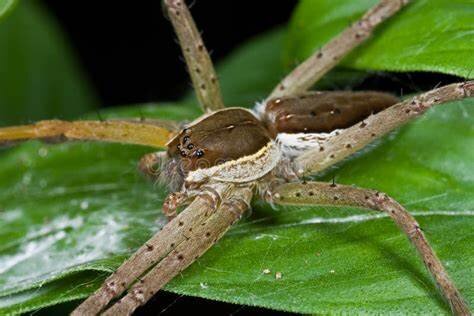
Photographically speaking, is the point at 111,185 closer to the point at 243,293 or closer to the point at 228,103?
the point at 228,103

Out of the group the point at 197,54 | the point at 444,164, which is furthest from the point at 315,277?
the point at 197,54

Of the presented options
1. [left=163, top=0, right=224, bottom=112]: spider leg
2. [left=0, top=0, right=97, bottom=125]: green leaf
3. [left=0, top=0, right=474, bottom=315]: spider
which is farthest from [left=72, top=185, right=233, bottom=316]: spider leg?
[left=0, top=0, right=97, bottom=125]: green leaf

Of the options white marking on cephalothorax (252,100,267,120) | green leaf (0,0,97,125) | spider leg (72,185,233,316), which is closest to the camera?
spider leg (72,185,233,316)

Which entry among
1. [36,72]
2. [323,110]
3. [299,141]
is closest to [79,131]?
[299,141]

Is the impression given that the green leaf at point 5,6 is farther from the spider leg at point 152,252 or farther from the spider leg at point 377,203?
the spider leg at point 377,203

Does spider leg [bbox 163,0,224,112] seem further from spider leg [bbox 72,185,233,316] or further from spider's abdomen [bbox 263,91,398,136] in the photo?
spider leg [bbox 72,185,233,316]
